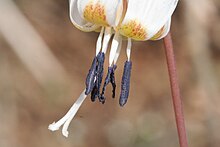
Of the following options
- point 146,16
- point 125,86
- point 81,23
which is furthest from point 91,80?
point 146,16

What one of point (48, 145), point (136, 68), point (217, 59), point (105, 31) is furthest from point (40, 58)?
point (105, 31)

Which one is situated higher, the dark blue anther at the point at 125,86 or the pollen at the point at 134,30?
Answer: the pollen at the point at 134,30

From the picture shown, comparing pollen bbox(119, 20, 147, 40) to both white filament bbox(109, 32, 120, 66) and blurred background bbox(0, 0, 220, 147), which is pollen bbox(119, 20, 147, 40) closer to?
white filament bbox(109, 32, 120, 66)

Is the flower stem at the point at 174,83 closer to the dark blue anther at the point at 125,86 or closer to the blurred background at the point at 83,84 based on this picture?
the dark blue anther at the point at 125,86

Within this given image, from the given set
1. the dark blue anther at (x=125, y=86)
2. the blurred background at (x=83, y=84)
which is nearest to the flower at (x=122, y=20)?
the dark blue anther at (x=125, y=86)

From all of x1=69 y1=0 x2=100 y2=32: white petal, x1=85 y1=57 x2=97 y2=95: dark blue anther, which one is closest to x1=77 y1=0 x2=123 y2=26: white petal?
x1=69 y1=0 x2=100 y2=32: white petal

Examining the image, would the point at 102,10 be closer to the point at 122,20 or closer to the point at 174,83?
the point at 122,20

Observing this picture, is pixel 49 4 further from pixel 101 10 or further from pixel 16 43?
pixel 101 10
